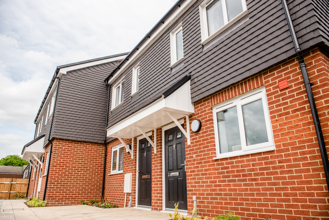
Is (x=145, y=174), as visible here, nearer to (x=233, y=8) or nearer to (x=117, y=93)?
(x=117, y=93)

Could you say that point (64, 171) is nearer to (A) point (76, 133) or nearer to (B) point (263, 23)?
(A) point (76, 133)

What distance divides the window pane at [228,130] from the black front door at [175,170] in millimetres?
1452

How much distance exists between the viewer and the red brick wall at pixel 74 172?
30.2 ft

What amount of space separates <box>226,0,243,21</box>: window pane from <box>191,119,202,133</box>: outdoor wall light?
2516mm

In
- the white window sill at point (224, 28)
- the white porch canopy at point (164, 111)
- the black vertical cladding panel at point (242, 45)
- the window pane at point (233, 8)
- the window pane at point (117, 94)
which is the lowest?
the white porch canopy at point (164, 111)

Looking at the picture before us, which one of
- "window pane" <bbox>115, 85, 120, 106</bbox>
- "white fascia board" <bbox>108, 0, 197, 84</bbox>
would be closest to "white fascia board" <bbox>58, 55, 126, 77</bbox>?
"window pane" <bbox>115, 85, 120, 106</bbox>

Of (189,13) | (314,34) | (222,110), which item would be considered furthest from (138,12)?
(314,34)

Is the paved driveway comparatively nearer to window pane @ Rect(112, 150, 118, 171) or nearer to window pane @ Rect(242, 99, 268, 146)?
window pane @ Rect(242, 99, 268, 146)

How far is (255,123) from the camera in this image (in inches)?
154

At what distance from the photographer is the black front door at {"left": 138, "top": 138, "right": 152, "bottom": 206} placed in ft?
23.0

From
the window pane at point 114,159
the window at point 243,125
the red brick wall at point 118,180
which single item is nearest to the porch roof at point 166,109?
the window at point 243,125

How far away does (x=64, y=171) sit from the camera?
9.50 metres

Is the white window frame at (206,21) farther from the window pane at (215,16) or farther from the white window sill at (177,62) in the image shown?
the white window sill at (177,62)

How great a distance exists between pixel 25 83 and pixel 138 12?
46463 mm
